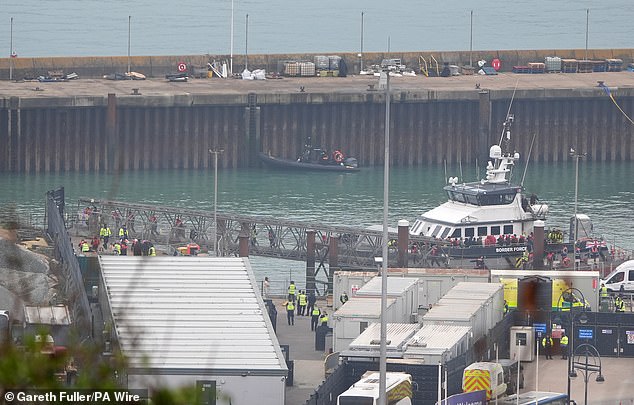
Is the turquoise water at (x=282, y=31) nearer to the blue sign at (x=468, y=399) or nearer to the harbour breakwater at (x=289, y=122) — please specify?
the harbour breakwater at (x=289, y=122)

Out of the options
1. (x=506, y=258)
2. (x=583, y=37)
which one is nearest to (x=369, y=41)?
(x=583, y=37)

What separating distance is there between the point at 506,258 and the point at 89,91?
37512mm

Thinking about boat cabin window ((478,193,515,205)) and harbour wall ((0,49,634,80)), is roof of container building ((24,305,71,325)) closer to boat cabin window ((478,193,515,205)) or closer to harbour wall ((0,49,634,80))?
boat cabin window ((478,193,515,205))

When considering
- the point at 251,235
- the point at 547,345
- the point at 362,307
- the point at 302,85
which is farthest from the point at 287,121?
the point at 362,307

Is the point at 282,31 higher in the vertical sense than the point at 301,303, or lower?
higher

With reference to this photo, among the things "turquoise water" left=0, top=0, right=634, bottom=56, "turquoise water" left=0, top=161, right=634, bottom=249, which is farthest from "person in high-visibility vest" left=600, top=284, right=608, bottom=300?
"turquoise water" left=0, top=0, right=634, bottom=56

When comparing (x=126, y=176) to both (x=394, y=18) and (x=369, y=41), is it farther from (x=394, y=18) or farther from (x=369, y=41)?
(x=394, y=18)

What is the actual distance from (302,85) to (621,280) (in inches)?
1740

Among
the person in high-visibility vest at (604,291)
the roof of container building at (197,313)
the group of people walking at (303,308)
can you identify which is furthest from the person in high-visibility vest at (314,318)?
the person in high-visibility vest at (604,291)

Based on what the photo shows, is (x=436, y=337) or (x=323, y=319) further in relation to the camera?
(x=323, y=319)

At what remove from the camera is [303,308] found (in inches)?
1694

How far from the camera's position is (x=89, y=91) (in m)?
84.4

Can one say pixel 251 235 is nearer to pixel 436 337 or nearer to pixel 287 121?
pixel 436 337

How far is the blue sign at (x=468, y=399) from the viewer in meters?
29.3
